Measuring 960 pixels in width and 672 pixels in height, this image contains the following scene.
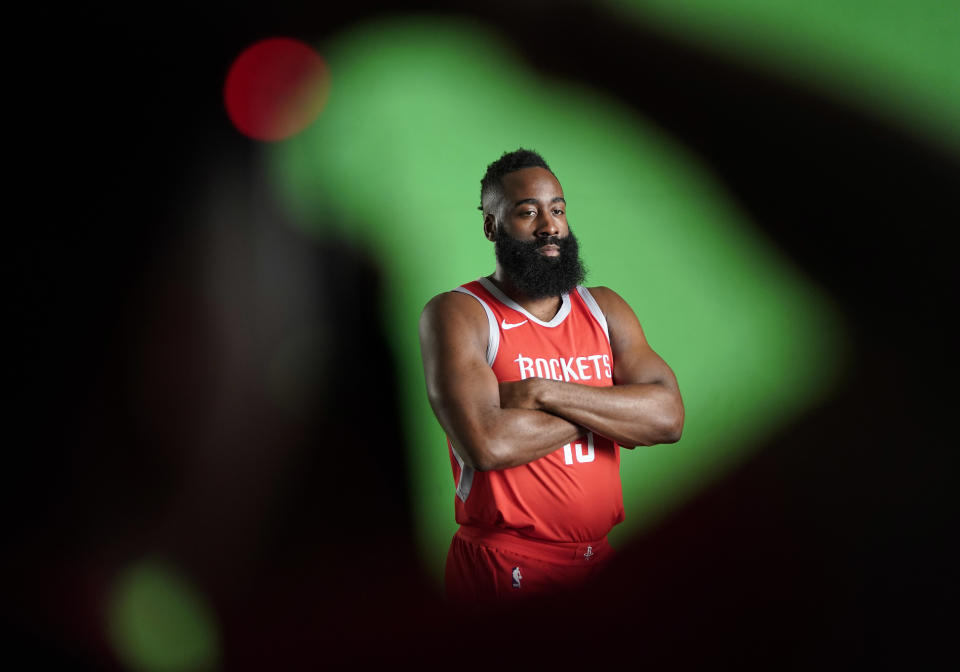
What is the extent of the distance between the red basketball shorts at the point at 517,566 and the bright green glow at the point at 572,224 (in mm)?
327

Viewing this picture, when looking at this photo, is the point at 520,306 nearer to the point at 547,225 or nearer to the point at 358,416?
the point at 547,225

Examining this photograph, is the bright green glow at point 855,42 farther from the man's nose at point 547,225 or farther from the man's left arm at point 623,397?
the man's left arm at point 623,397

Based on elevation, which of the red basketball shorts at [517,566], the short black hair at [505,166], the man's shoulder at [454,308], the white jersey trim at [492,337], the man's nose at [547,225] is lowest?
the red basketball shorts at [517,566]

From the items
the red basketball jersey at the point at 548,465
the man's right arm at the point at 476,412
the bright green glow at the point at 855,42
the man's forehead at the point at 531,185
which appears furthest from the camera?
the bright green glow at the point at 855,42

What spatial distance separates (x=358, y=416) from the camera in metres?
2.12

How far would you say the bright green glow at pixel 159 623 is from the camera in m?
1.98

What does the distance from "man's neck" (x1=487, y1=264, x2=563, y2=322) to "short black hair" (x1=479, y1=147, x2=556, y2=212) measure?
8.1 inches

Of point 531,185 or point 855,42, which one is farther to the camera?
point 855,42

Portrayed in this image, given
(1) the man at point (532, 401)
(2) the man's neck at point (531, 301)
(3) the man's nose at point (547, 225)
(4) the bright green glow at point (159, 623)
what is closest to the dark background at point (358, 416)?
(4) the bright green glow at point (159, 623)

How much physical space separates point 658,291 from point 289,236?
112 centimetres

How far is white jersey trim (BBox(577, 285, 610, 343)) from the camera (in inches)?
76.9

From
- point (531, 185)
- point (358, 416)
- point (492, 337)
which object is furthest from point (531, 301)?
point (358, 416)

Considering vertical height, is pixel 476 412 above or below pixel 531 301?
below

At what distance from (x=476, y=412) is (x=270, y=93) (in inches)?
44.4
